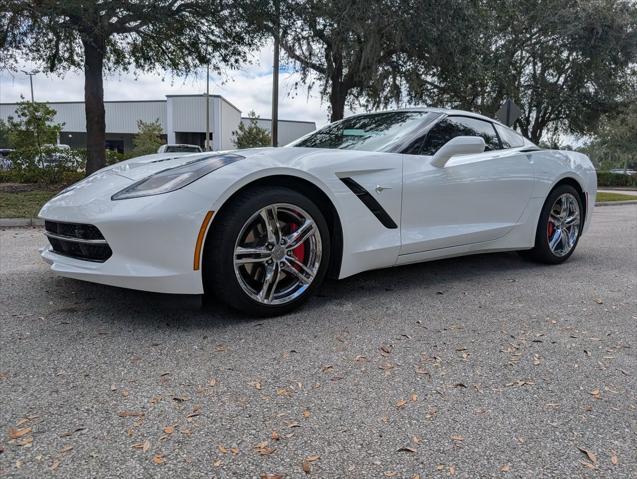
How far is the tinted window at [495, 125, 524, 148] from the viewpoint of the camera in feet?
14.1

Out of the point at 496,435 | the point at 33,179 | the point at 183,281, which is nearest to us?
the point at 496,435

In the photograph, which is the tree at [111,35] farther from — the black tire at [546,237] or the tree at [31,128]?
the black tire at [546,237]

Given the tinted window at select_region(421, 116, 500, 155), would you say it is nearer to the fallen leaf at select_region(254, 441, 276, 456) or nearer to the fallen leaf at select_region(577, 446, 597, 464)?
the fallen leaf at select_region(577, 446, 597, 464)

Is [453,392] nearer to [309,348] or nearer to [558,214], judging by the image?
[309,348]

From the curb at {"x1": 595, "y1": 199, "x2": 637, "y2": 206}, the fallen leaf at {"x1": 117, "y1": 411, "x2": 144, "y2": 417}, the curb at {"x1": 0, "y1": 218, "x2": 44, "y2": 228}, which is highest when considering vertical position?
the fallen leaf at {"x1": 117, "y1": 411, "x2": 144, "y2": 417}

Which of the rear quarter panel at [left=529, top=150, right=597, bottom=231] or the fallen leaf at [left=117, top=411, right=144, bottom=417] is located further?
the rear quarter panel at [left=529, top=150, right=597, bottom=231]

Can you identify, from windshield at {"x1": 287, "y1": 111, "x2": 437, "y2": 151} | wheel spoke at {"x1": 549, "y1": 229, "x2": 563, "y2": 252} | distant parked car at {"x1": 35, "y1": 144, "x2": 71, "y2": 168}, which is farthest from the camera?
distant parked car at {"x1": 35, "y1": 144, "x2": 71, "y2": 168}

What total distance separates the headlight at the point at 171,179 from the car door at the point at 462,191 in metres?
1.26

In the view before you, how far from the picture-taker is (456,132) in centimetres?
386

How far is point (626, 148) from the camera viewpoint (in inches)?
1551

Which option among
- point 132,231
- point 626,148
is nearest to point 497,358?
point 132,231

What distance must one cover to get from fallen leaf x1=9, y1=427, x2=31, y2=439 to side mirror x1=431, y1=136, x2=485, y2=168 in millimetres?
2783

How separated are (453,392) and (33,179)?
12635 millimetres

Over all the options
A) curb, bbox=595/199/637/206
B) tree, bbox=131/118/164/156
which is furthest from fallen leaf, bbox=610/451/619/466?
tree, bbox=131/118/164/156
